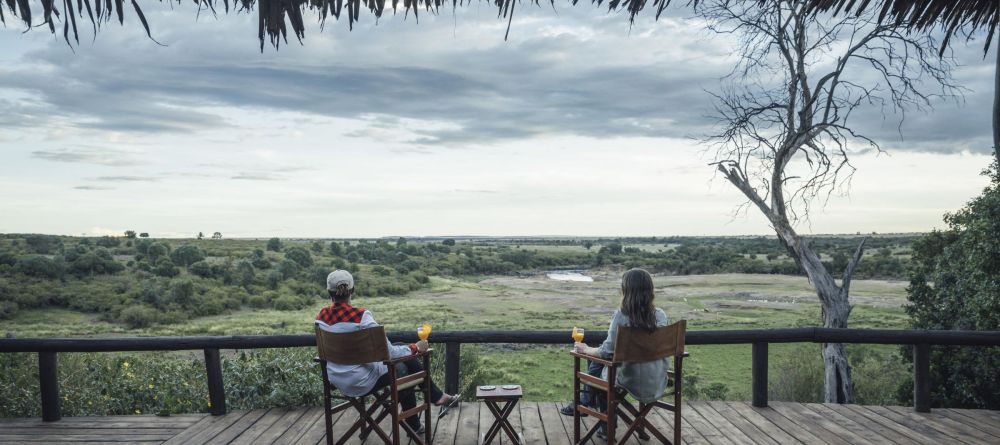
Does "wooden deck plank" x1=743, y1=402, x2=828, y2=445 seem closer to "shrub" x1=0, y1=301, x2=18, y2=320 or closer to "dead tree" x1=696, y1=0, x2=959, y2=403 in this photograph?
"dead tree" x1=696, y1=0, x2=959, y2=403

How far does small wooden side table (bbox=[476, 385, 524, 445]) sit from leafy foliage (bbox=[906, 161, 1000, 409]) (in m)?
9.28

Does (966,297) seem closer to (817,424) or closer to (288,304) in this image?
(817,424)

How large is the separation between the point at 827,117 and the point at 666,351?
11015mm

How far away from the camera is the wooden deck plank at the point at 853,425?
4.71m

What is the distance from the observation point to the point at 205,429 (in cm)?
496

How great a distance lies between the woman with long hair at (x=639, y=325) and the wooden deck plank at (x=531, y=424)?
2.66 feet

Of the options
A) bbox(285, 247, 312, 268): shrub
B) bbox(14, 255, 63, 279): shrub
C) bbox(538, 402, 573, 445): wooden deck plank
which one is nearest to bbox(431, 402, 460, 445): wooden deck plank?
bbox(538, 402, 573, 445): wooden deck plank

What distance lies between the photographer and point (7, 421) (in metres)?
5.27

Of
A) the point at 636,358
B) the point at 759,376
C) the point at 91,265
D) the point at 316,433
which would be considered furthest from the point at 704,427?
the point at 91,265

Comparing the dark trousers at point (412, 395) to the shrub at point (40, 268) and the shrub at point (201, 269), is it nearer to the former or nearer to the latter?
the shrub at point (40, 268)

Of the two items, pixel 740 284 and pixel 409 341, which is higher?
pixel 409 341

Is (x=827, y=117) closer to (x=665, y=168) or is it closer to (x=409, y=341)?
(x=665, y=168)

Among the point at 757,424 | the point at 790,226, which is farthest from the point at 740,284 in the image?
the point at 757,424

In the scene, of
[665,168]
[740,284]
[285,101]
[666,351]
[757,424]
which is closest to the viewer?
[666,351]
